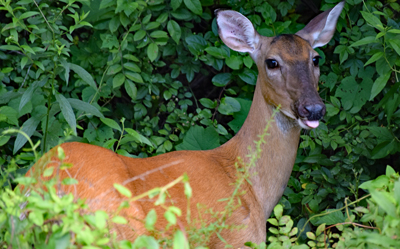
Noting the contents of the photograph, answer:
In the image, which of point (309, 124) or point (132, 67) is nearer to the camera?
point (309, 124)

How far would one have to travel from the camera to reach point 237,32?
3010mm

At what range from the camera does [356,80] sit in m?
3.69

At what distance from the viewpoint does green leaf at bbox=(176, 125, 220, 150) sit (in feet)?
10.9

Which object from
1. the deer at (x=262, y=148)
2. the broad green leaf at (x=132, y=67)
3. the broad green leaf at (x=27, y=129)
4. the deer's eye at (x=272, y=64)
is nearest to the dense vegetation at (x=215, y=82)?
the broad green leaf at (x=132, y=67)

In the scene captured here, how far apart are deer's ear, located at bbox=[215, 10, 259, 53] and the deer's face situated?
13cm

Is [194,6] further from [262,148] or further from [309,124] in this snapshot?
[309,124]

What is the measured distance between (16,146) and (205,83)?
7.23ft

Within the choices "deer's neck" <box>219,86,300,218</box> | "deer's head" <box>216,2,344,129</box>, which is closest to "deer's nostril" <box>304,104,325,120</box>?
"deer's head" <box>216,2,344,129</box>

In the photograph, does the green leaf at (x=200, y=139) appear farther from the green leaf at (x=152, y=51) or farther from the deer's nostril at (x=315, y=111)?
the deer's nostril at (x=315, y=111)

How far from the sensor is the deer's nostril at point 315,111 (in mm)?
2361

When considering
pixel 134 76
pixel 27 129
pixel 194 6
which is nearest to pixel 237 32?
pixel 194 6

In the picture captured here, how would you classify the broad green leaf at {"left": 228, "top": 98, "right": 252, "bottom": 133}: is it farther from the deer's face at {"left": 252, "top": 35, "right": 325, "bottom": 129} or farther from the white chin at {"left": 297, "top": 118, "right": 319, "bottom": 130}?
the white chin at {"left": 297, "top": 118, "right": 319, "bottom": 130}

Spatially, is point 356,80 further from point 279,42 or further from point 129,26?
point 129,26

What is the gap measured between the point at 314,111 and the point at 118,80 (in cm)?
154
